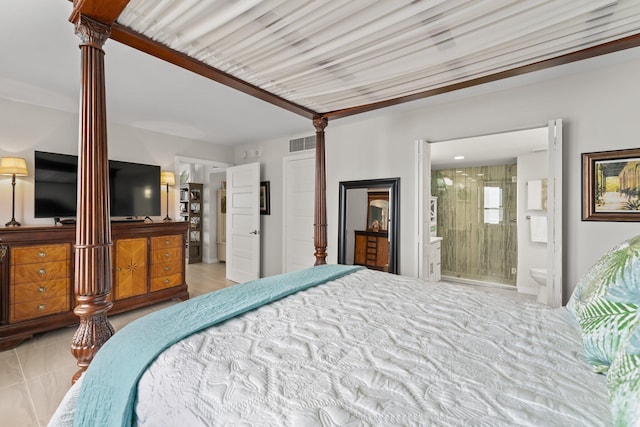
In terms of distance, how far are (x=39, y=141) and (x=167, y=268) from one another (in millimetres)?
1976

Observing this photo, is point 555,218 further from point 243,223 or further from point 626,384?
point 243,223

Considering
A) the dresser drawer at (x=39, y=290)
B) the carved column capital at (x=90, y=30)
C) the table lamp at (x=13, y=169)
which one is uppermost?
the carved column capital at (x=90, y=30)

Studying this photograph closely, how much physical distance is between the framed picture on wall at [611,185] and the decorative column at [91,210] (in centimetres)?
334

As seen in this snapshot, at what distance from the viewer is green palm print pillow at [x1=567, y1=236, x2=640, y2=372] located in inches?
33.6

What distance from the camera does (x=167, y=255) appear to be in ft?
12.7

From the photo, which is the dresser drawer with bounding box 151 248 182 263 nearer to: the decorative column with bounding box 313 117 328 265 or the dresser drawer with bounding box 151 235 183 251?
the dresser drawer with bounding box 151 235 183 251

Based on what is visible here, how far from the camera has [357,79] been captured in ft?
7.00

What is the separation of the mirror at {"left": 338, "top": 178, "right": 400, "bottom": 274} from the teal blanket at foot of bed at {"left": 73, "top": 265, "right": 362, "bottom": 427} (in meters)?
2.32

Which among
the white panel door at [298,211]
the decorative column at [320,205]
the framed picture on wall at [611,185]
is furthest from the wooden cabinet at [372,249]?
the framed picture on wall at [611,185]

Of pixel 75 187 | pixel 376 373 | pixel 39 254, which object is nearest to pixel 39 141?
pixel 75 187

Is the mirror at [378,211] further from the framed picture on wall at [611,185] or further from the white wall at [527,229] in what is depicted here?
the white wall at [527,229]

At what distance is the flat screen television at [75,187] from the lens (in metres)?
3.18

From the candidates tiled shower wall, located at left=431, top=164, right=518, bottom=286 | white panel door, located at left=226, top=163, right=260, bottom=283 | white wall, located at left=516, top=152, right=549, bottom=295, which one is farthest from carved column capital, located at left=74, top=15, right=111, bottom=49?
tiled shower wall, located at left=431, top=164, right=518, bottom=286

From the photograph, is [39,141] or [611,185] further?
[39,141]
